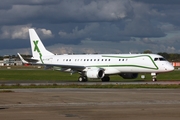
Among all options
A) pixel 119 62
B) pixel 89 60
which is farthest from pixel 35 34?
pixel 119 62

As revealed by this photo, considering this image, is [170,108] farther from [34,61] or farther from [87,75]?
[34,61]

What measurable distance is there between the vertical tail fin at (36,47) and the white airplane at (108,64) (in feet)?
4.08

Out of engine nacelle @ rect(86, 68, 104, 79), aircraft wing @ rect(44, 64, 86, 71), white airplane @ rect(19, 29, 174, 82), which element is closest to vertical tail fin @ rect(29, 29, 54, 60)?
white airplane @ rect(19, 29, 174, 82)

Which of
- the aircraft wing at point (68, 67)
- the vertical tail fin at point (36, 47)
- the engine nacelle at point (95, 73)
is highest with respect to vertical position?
the vertical tail fin at point (36, 47)

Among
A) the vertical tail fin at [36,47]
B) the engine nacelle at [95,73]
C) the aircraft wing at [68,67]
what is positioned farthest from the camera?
the vertical tail fin at [36,47]

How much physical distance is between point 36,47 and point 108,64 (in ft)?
45.1

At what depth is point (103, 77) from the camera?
55594 mm

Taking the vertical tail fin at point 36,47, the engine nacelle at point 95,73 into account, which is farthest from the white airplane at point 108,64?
the vertical tail fin at point 36,47

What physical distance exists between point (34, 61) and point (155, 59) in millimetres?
18391

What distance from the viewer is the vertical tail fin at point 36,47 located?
207 feet

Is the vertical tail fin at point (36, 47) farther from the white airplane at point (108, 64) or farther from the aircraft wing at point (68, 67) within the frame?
the aircraft wing at point (68, 67)

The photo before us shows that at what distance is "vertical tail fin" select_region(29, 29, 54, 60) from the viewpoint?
63062 mm

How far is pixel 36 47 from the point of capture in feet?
209

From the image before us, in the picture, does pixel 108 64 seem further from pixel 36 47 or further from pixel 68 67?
pixel 36 47
